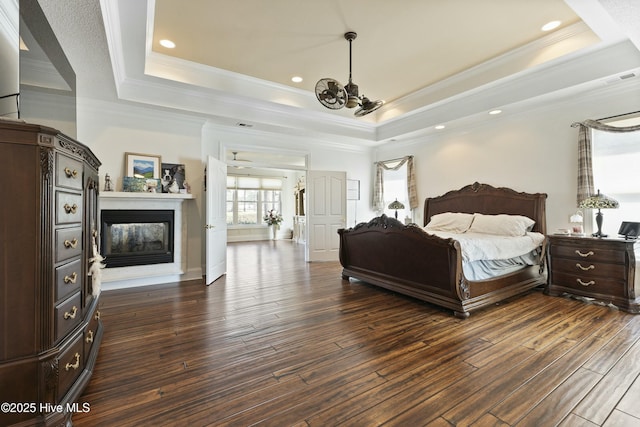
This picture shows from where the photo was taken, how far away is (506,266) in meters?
3.66

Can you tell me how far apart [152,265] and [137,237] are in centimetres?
48

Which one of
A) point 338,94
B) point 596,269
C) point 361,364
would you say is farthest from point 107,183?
point 596,269

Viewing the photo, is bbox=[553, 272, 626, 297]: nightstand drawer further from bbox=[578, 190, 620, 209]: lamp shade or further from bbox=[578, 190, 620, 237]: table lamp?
bbox=[578, 190, 620, 209]: lamp shade

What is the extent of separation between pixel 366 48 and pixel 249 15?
5.01 feet

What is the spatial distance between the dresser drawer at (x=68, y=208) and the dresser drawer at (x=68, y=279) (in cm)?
26

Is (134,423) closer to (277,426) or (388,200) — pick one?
(277,426)

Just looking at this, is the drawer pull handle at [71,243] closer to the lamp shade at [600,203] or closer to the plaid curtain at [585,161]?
the lamp shade at [600,203]

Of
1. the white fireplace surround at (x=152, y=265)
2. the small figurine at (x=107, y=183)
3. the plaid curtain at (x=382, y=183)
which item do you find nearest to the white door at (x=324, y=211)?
the plaid curtain at (x=382, y=183)

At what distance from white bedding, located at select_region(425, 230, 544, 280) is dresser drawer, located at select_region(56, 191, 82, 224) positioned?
337cm

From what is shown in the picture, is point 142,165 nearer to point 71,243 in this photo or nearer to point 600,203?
point 71,243

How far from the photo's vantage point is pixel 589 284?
3.52m

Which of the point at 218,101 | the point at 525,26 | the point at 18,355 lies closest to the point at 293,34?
the point at 218,101

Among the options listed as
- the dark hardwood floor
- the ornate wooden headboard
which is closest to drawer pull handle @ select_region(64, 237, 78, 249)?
the dark hardwood floor

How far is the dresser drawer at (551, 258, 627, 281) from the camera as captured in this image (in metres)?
3.30
